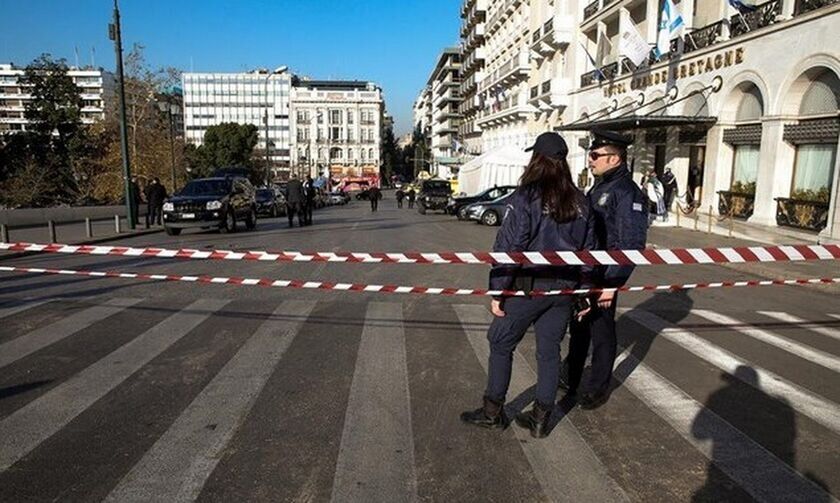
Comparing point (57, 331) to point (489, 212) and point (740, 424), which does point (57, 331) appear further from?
point (489, 212)

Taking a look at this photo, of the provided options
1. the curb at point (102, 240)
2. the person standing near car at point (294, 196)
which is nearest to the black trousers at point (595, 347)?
the curb at point (102, 240)

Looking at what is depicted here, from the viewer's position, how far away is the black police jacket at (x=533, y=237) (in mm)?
3598

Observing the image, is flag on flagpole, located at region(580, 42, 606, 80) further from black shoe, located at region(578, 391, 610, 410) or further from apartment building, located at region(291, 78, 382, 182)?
apartment building, located at region(291, 78, 382, 182)

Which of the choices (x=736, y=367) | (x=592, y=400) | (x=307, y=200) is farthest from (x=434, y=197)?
(x=592, y=400)

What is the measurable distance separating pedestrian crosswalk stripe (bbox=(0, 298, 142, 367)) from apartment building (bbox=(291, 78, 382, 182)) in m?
116

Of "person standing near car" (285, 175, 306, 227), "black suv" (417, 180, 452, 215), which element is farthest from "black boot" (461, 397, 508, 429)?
"black suv" (417, 180, 452, 215)

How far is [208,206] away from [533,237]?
15.6 metres

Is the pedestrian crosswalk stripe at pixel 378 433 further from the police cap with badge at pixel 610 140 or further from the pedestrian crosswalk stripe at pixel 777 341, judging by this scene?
the pedestrian crosswalk stripe at pixel 777 341

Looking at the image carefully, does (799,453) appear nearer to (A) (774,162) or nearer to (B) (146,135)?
(A) (774,162)

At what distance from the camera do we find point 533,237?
3645 millimetres

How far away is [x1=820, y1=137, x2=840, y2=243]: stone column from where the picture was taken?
1431cm

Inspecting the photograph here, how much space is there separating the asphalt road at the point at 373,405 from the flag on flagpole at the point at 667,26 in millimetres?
16670

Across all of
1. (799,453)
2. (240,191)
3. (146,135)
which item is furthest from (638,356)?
(146,135)

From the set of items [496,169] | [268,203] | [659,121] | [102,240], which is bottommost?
[102,240]
